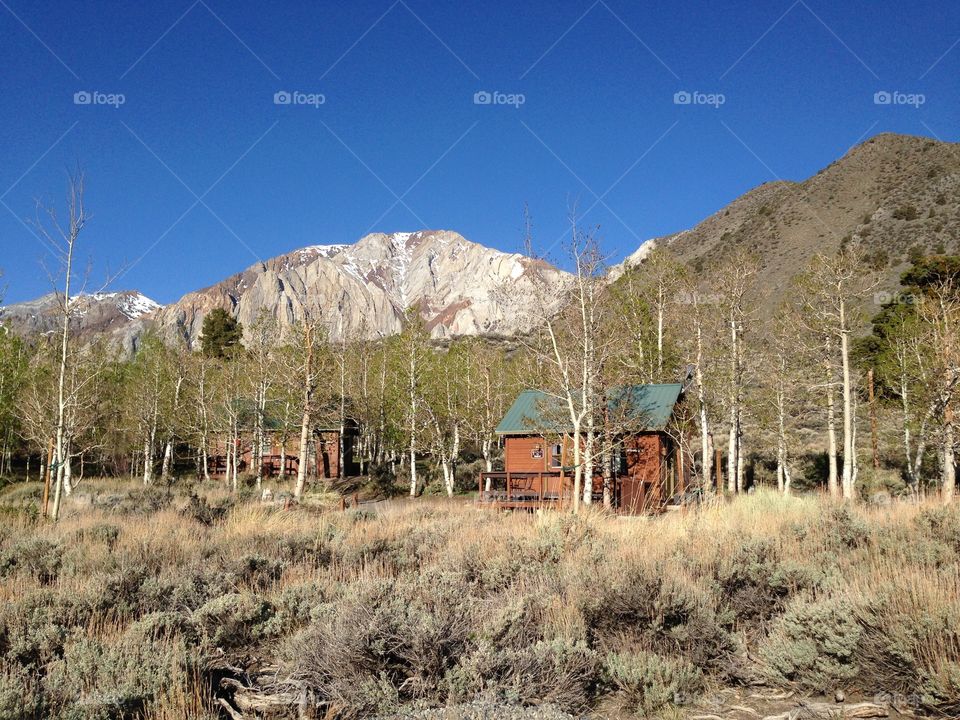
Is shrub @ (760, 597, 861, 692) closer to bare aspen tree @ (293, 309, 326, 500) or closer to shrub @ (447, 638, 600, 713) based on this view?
shrub @ (447, 638, 600, 713)

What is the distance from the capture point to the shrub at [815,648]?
203 inches

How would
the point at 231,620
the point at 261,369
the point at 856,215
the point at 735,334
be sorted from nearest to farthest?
the point at 231,620
the point at 735,334
the point at 261,369
the point at 856,215

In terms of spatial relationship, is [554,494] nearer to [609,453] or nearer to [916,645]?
[609,453]

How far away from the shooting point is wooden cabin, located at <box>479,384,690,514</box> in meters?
21.8

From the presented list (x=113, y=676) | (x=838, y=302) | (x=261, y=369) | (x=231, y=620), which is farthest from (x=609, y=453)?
(x=261, y=369)

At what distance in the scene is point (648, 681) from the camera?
508cm

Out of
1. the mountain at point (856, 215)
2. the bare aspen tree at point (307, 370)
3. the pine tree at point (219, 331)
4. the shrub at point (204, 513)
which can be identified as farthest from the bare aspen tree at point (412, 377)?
→ the pine tree at point (219, 331)

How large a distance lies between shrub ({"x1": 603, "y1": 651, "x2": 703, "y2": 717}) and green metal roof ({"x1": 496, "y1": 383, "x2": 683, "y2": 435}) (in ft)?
52.9

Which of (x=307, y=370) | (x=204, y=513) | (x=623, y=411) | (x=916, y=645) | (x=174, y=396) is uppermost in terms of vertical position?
(x=307, y=370)

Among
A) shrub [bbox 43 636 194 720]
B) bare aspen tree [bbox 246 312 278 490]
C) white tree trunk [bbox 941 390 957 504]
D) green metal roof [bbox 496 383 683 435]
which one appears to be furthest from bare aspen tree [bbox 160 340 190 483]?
white tree trunk [bbox 941 390 957 504]

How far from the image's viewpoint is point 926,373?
75.6 ft

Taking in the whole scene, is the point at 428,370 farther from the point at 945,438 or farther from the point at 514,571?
the point at 514,571

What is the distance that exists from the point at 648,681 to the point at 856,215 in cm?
9675

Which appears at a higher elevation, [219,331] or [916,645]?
[219,331]
